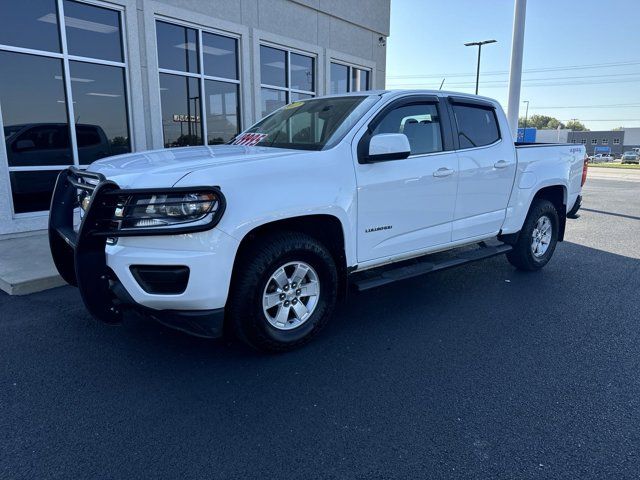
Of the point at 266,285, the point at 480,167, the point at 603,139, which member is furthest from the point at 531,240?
the point at 603,139

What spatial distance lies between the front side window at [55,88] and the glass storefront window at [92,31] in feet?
0.05

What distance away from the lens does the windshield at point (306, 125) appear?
161 inches

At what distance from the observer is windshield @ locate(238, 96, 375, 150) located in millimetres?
4082

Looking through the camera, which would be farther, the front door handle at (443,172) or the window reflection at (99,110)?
the window reflection at (99,110)

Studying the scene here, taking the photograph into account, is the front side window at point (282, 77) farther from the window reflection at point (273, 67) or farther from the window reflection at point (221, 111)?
the window reflection at point (221, 111)

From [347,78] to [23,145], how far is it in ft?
28.2

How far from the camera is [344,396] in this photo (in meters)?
3.12

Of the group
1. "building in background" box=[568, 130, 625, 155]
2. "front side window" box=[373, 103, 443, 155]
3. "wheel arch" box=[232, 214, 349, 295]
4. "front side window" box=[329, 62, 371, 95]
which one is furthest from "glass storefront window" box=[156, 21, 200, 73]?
"building in background" box=[568, 130, 625, 155]

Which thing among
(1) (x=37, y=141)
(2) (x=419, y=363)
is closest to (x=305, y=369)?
(2) (x=419, y=363)

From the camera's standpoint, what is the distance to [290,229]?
3604mm

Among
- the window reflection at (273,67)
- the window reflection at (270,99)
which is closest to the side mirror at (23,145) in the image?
the window reflection at (270,99)

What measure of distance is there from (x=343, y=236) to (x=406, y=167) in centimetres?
89

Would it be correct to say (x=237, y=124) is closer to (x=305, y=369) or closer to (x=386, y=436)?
(x=305, y=369)

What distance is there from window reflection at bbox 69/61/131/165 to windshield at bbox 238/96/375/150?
4.26m
